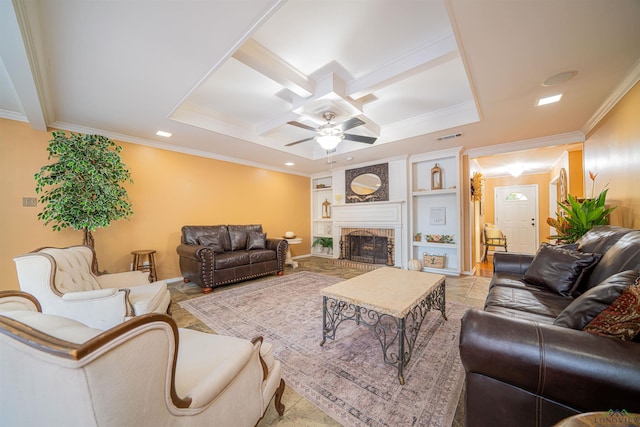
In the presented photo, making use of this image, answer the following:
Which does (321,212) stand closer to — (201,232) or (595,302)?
(201,232)

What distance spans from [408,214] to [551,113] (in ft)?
8.63

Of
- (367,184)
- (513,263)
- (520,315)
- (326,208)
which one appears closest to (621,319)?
(520,315)

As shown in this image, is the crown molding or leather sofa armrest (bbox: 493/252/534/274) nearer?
the crown molding

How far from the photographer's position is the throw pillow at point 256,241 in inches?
178

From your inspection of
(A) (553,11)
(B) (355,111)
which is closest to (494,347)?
(A) (553,11)

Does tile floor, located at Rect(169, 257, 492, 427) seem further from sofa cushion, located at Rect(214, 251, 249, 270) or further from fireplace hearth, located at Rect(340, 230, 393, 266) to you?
fireplace hearth, located at Rect(340, 230, 393, 266)

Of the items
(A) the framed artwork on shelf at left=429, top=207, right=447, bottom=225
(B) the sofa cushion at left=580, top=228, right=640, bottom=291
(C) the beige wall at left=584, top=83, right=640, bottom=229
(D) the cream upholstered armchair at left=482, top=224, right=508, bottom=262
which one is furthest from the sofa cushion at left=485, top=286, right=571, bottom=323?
(D) the cream upholstered armchair at left=482, top=224, right=508, bottom=262

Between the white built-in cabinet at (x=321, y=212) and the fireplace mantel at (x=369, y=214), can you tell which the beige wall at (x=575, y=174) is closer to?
the fireplace mantel at (x=369, y=214)

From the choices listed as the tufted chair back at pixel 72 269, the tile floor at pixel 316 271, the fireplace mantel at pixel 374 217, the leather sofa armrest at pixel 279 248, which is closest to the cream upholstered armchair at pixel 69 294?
the tufted chair back at pixel 72 269

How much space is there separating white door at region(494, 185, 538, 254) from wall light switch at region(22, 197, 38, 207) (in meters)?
10.3

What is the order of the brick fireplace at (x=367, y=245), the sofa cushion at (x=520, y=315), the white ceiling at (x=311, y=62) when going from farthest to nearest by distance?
the brick fireplace at (x=367, y=245) < the white ceiling at (x=311, y=62) < the sofa cushion at (x=520, y=315)

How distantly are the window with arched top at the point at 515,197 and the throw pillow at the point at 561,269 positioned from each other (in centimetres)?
629

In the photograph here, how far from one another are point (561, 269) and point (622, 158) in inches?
70.6

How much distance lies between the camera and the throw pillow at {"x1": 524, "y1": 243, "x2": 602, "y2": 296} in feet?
5.89
